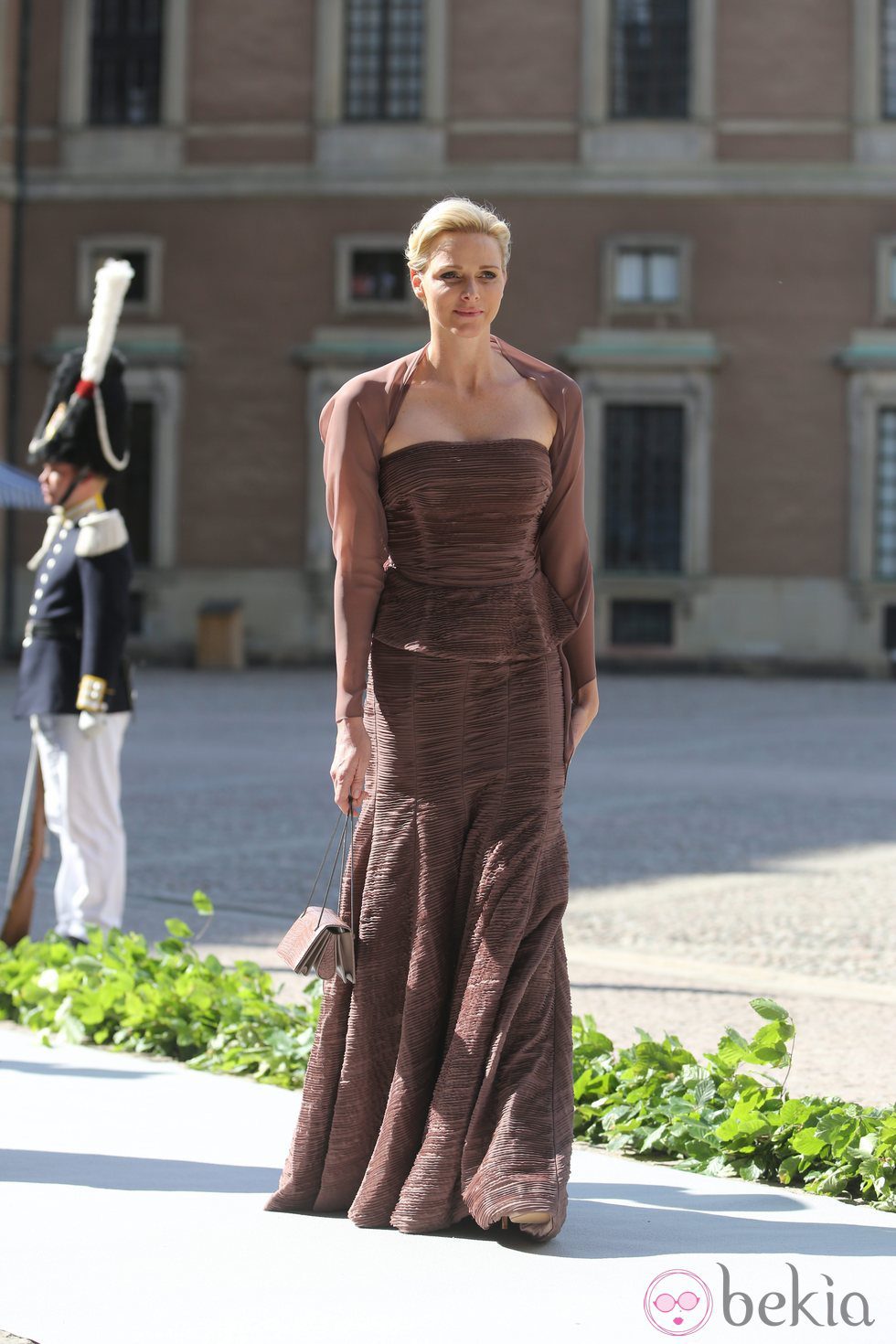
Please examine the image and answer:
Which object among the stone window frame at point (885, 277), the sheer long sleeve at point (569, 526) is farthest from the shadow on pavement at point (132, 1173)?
the stone window frame at point (885, 277)

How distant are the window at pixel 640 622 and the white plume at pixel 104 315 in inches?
846

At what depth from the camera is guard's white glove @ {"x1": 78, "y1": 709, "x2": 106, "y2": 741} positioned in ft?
20.3

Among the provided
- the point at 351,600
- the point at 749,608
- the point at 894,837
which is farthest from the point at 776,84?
the point at 351,600

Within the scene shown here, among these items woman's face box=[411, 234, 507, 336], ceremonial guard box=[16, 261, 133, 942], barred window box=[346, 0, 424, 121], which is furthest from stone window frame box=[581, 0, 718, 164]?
woman's face box=[411, 234, 507, 336]

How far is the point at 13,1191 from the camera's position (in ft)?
13.2

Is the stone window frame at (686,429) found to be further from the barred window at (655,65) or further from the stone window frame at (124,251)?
the stone window frame at (124,251)

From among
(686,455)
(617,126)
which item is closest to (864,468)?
(686,455)

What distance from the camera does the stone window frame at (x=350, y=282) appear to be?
27781 millimetres

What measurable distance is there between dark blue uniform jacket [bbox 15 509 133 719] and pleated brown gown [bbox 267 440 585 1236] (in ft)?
8.54

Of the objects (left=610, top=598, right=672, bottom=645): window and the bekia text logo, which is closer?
the bekia text logo

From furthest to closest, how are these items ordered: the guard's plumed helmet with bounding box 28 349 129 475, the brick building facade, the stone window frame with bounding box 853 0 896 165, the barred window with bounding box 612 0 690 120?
the barred window with bounding box 612 0 690 120
the brick building facade
the stone window frame with bounding box 853 0 896 165
the guard's plumed helmet with bounding box 28 349 129 475

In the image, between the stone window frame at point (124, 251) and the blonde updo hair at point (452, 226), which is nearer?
the blonde updo hair at point (452, 226)

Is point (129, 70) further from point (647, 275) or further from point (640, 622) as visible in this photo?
point (640, 622)

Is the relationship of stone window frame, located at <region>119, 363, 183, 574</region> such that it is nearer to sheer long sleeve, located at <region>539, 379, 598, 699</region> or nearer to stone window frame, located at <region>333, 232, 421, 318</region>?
stone window frame, located at <region>333, 232, 421, 318</region>
